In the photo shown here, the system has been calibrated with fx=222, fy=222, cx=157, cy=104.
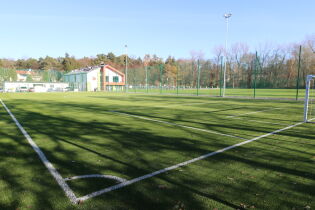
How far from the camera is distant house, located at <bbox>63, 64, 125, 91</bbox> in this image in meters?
62.5

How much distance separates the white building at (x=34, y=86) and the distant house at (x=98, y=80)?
3.15 m

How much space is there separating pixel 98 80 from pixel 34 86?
16.3 meters

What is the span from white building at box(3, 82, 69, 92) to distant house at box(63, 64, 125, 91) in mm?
3155

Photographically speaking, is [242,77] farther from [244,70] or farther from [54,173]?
[54,173]

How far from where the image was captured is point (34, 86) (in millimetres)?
56719

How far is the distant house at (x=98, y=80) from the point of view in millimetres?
62500

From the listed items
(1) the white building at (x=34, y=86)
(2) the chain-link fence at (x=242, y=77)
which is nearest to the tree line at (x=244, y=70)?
(2) the chain-link fence at (x=242, y=77)

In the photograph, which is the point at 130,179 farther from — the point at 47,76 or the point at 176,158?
the point at 47,76

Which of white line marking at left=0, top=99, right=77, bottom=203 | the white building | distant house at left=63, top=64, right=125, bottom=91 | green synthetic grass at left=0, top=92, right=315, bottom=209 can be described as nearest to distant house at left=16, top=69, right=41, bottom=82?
the white building

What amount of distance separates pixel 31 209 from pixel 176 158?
2.95m

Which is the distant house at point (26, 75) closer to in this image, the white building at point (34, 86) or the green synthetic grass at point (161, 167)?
the white building at point (34, 86)

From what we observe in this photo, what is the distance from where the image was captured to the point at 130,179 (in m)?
3.89

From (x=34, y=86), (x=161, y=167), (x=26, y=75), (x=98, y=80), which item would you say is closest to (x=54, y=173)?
(x=161, y=167)

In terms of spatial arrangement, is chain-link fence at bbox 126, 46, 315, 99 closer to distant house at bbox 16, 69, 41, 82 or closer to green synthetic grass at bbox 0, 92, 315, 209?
green synthetic grass at bbox 0, 92, 315, 209
